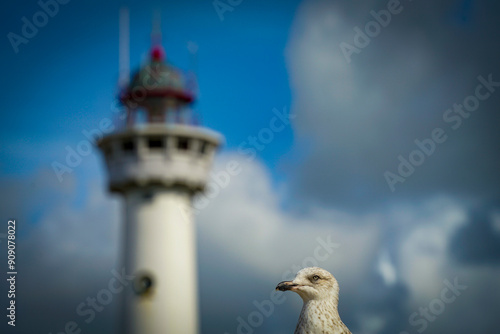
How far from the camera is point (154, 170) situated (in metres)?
19.0

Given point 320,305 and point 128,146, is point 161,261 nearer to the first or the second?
point 128,146

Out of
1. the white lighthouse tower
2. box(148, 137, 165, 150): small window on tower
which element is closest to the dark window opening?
the white lighthouse tower

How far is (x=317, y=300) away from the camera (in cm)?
736

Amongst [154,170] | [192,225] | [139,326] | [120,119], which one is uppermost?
[120,119]

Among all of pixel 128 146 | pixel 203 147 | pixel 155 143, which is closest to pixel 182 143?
pixel 203 147

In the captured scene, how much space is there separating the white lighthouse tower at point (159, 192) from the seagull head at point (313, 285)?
1169 cm

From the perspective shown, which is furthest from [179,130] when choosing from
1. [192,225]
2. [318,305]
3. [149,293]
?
[318,305]

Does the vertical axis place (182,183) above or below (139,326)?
above

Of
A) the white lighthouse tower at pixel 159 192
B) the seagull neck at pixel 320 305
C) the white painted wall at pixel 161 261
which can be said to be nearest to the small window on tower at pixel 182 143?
the white lighthouse tower at pixel 159 192

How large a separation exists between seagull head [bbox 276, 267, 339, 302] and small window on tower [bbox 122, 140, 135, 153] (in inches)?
486

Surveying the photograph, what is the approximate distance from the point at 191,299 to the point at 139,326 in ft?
5.14

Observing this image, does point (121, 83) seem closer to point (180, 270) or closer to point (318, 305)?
point (180, 270)

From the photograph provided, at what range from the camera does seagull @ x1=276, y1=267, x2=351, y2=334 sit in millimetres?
7214

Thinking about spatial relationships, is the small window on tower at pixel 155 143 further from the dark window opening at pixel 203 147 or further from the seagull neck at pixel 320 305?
the seagull neck at pixel 320 305
